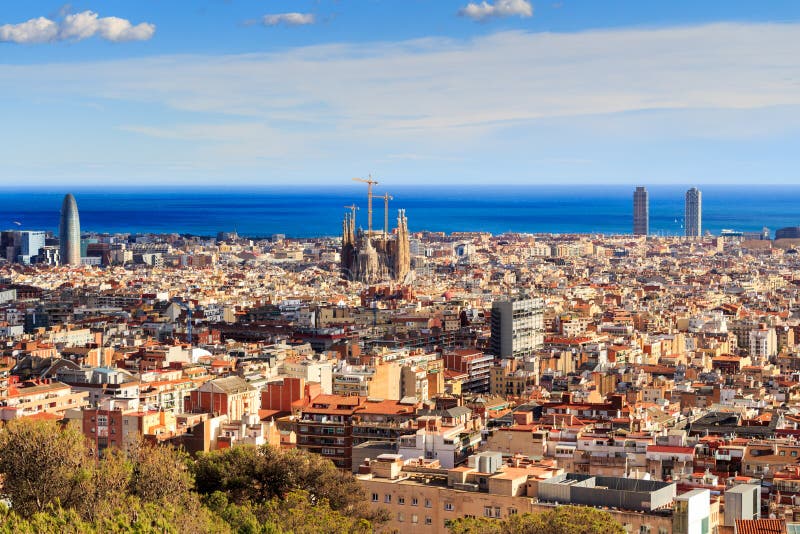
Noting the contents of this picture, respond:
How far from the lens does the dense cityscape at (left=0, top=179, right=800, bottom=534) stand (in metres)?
26.4

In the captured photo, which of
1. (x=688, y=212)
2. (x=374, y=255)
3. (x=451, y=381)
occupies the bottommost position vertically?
(x=451, y=381)

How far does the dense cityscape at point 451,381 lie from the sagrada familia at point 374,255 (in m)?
0.27

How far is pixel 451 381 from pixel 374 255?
61.8m

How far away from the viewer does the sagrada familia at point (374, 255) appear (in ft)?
356

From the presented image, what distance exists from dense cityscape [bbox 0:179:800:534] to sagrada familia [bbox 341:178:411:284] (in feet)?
0.90

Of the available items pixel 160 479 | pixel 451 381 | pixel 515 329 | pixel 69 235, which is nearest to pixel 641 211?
pixel 69 235

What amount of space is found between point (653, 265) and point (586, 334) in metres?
69.1

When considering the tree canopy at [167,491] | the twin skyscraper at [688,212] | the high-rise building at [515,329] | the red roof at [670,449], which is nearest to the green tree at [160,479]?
the tree canopy at [167,491]

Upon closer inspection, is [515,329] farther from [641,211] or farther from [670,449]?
[641,211]

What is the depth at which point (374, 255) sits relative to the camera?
10925cm

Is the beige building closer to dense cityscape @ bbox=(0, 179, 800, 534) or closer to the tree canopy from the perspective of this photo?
dense cityscape @ bbox=(0, 179, 800, 534)

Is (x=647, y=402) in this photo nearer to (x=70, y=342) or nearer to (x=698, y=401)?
(x=698, y=401)

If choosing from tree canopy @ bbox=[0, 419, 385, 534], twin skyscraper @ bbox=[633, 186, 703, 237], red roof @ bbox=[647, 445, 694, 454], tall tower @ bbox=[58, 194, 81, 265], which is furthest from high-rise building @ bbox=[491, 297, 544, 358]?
twin skyscraper @ bbox=[633, 186, 703, 237]

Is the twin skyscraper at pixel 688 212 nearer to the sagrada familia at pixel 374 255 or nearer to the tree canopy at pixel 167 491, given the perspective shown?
the sagrada familia at pixel 374 255
